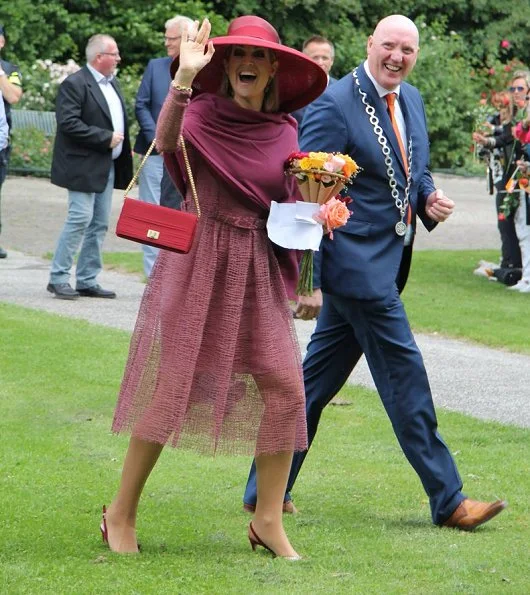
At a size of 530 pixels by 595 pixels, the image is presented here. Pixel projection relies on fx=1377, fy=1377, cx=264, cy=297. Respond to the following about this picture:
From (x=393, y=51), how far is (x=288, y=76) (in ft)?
1.89

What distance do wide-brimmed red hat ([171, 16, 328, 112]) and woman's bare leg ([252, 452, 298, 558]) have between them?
1327 millimetres

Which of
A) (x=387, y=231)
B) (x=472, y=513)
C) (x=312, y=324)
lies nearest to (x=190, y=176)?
(x=387, y=231)

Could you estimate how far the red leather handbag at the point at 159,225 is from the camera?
477cm

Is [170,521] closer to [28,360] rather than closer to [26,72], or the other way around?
[28,360]

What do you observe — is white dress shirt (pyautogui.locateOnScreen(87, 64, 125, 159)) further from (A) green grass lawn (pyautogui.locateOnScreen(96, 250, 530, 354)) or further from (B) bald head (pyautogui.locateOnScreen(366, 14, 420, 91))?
(B) bald head (pyautogui.locateOnScreen(366, 14, 420, 91))

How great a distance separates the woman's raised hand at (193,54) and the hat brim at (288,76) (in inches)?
7.4

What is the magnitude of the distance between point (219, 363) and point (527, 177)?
9.07 meters

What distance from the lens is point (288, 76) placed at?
201 inches

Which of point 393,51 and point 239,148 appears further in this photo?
point 393,51

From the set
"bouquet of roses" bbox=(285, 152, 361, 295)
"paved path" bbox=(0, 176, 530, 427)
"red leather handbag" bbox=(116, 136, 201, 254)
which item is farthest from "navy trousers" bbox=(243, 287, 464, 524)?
"paved path" bbox=(0, 176, 530, 427)

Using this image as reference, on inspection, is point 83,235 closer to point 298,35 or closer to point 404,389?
point 404,389

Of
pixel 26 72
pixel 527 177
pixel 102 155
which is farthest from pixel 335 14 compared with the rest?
pixel 102 155

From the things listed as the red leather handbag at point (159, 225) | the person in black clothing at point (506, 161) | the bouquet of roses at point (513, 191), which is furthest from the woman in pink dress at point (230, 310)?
the person in black clothing at point (506, 161)

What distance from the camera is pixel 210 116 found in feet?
16.2
